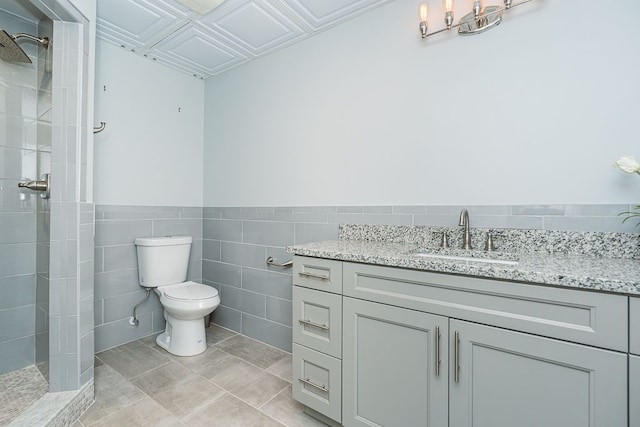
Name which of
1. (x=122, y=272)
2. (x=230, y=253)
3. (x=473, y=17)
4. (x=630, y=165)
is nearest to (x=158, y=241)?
(x=122, y=272)

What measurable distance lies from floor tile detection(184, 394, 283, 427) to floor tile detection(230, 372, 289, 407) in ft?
0.19

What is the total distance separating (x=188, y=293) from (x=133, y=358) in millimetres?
591

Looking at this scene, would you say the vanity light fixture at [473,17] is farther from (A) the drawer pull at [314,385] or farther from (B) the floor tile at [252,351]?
(B) the floor tile at [252,351]

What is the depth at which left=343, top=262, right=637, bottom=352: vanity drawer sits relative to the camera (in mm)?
844

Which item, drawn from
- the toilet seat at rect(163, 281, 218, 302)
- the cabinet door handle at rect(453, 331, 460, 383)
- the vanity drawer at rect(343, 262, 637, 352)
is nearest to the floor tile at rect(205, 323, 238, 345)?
the toilet seat at rect(163, 281, 218, 302)

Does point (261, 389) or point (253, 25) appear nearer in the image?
point (261, 389)

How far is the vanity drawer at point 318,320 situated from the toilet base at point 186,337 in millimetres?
1057

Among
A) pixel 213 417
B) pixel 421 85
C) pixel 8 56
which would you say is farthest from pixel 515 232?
pixel 8 56

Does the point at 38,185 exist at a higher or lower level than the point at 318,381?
higher

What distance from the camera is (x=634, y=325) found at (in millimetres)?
807

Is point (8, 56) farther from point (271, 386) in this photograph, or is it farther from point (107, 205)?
point (271, 386)

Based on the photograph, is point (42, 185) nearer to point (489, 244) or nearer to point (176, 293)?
point (176, 293)

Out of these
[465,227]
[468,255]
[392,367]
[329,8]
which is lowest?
[392,367]

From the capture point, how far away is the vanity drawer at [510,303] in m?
0.84
